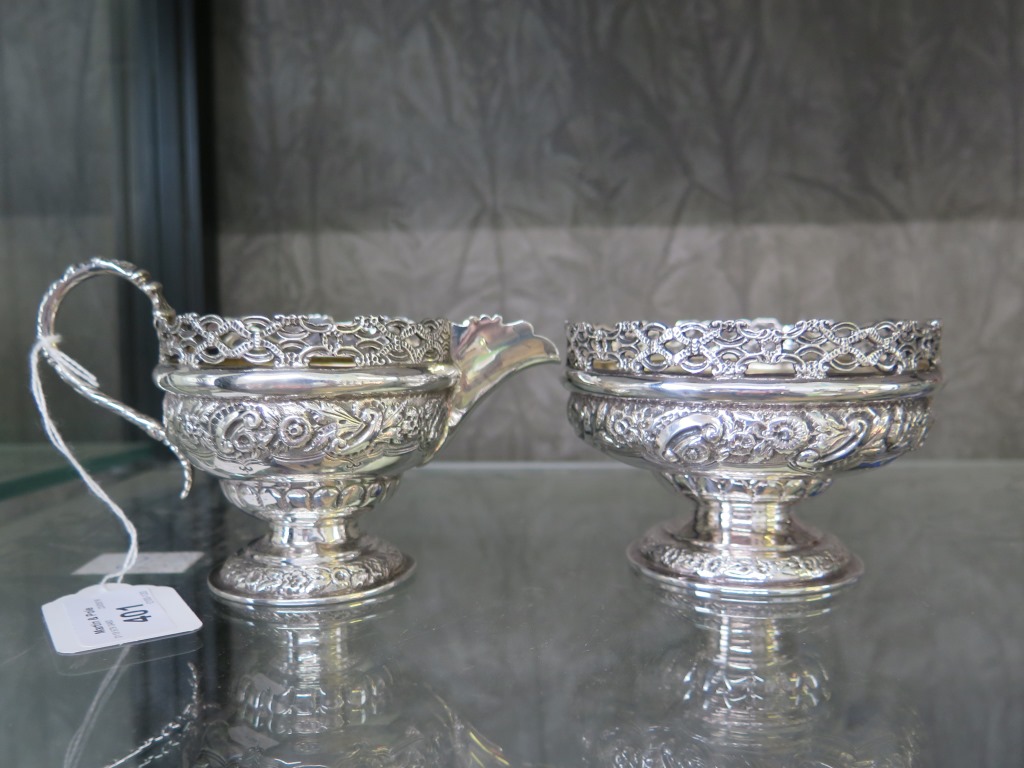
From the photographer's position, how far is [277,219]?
105 centimetres

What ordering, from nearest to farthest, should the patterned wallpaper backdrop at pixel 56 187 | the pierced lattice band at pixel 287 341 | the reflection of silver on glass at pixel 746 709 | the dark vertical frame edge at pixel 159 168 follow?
the reflection of silver on glass at pixel 746 709 → the pierced lattice band at pixel 287 341 → the patterned wallpaper backdrop at pixel 56 187 → the dark vertical frame edge at pixel 159 168

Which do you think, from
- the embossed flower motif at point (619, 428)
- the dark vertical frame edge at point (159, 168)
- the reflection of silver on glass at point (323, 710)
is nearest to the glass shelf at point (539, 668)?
the reflection of silver on glass at point (323, 710)

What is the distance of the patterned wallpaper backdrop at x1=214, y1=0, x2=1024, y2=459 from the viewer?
1.00m

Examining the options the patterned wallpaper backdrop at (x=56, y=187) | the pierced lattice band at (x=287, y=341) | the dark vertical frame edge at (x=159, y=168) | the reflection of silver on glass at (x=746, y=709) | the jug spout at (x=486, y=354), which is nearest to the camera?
the reflection of silver on glass at (x=746, y=709)

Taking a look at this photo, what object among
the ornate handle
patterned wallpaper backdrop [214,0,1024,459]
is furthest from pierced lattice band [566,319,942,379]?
patterned wallpaper backdrop [214,0,1024,459]

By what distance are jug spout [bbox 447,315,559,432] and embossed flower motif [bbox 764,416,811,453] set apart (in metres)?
0.18

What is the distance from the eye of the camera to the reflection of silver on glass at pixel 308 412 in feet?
1.67

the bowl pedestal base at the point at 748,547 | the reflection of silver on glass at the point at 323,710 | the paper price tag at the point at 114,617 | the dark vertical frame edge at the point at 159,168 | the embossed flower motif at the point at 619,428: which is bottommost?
the paper price tag at the point at 114,617

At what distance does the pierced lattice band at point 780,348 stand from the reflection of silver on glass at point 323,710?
0.26 metres

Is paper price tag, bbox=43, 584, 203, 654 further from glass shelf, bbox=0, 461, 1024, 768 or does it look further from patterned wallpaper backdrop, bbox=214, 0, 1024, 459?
patterned wallpaper backdrop, bbox=214, 0, 1024, 459

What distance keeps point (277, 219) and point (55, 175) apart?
0.27 m

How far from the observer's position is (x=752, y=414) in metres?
0.53

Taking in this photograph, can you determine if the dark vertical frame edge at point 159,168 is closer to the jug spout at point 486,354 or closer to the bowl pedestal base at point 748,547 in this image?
the jug spout at point 486,354

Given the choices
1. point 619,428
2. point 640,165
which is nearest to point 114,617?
point 619,428
